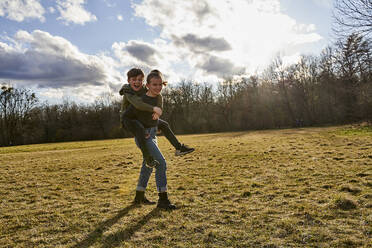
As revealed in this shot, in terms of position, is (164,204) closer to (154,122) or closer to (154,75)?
(154,122)

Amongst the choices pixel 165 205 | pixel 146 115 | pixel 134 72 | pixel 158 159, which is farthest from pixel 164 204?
pixel 134 72

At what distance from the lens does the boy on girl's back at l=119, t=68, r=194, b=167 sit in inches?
151

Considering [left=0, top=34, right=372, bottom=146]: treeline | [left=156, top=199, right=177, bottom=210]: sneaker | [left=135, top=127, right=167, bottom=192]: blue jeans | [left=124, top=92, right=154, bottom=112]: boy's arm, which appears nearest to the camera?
[left=124, top=92, right=154, bottom=112]: boy's arm

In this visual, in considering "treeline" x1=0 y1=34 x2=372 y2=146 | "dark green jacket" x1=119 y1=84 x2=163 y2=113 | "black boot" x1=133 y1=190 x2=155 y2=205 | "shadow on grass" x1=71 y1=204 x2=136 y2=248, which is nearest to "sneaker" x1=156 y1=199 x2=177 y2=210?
"black boot" x1=133 y1=190 x2=155 y2=205

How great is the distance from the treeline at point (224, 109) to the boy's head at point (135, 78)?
4959 centimetres

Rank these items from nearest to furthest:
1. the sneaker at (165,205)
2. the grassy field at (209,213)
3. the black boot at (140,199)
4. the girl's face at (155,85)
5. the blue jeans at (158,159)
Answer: the grassy field at (209,213), the girl's face at (155,85), the blue jeans at (158,159), the sneaker at (165,205), the black boot at (140,199)

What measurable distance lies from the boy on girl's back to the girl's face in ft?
0.56

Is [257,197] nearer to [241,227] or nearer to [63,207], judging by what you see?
[241,227]

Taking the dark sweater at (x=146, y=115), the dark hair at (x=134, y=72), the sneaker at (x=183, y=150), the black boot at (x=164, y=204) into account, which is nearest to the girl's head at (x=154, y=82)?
the dark sweater at (x=146, y=115)

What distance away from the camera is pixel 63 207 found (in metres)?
4.77

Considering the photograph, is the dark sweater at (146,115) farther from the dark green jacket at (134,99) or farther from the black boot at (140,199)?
the black boot at (140,199)

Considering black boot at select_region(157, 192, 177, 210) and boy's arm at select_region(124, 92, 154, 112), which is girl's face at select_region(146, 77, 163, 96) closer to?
boy's arm at select_region(124, 92, 154, 112)

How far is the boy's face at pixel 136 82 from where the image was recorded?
4.18m

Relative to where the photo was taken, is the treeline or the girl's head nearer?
the girl's head
